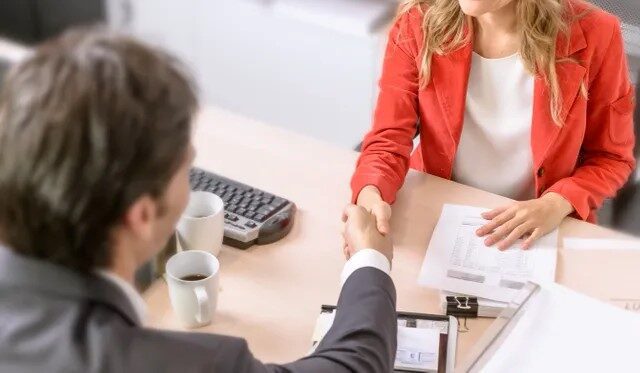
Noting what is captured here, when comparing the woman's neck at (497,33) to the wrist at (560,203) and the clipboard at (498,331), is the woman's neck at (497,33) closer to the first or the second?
the wrist at (560,203)

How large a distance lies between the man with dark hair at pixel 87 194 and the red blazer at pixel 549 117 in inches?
26.2

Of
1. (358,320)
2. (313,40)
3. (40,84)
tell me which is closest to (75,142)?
(40,84)

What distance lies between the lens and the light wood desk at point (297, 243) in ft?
3.62

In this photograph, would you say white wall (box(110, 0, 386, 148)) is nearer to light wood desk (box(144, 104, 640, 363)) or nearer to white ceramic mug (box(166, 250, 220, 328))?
light wood desk (box(144, 104, 640, 363))

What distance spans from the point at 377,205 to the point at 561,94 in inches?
16.2

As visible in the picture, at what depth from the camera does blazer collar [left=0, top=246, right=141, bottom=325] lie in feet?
2.35

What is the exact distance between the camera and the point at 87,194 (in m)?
0.69

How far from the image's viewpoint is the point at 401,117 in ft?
4.94

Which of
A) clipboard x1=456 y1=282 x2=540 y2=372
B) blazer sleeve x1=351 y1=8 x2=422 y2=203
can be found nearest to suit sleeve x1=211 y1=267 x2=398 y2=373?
clipboard x1=456 y1=282 x2=540 y2=372

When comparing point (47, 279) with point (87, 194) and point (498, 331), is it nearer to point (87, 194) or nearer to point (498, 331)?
point (87, 194)

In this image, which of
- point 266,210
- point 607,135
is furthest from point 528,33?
point 266,210

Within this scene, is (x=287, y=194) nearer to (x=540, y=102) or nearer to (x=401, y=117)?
(x=401, y=117)

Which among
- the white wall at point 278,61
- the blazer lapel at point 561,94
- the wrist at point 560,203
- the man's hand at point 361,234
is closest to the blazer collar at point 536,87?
the blazer lapel at point 561,94

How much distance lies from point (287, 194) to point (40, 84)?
2.37 feet
